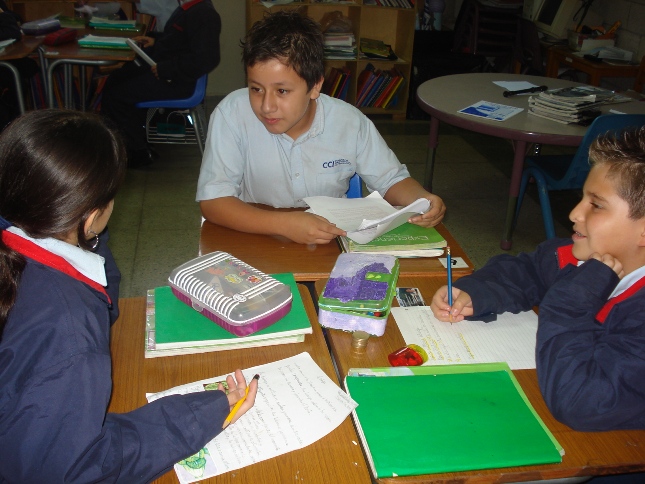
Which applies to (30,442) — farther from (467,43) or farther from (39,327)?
(467,43)

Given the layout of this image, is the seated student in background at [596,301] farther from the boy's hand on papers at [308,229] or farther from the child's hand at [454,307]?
the boy's hand on papers at [308,229]

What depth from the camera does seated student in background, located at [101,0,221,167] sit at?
11.9ft

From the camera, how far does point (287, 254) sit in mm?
1479

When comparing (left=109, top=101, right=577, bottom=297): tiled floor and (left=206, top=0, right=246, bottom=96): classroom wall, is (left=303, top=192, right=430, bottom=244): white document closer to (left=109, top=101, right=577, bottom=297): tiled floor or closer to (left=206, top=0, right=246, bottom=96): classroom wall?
(left=109, top=101, right=577, bottom=297): tiled floor

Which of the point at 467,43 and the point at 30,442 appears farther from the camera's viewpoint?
the point at 467,43

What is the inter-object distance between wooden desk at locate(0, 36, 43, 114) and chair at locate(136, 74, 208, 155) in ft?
2.28

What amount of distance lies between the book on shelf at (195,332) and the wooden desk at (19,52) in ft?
9.41

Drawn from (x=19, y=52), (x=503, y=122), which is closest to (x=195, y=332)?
(x=503, y=122)

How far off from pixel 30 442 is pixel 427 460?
21.8 inches

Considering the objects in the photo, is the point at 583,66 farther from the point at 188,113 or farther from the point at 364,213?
the point at 364,213

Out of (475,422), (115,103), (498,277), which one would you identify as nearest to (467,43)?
(115,103)

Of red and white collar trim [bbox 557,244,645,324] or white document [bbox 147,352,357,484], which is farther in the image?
red and white collar trim [bbox 557,244,645,324]

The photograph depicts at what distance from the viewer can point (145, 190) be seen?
12.3 ft

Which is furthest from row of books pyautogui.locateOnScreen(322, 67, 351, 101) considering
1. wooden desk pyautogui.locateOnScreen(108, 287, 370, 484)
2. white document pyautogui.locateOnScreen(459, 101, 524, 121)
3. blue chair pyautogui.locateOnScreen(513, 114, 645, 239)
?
wooden desk pyautogui.locateOnScreen(108, 287, 370, 484)
